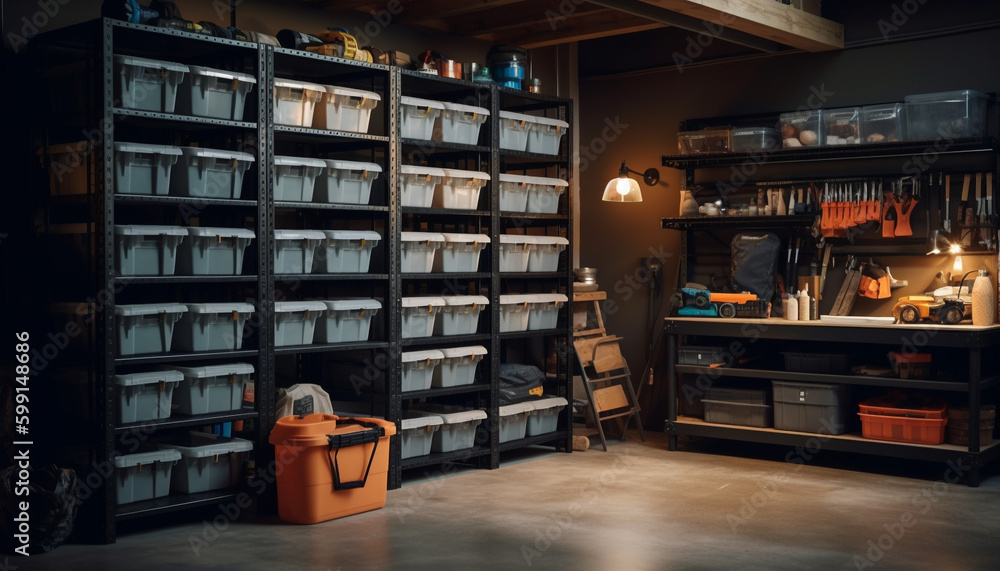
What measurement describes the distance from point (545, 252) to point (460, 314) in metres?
0.93

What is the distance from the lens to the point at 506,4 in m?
6.95

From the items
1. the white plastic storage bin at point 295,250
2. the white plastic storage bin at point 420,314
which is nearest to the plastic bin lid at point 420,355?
the white plastic storage bin at point 420,314

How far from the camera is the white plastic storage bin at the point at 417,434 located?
620cm

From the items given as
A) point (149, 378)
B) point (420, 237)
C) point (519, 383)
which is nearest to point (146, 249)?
point (149, 378)

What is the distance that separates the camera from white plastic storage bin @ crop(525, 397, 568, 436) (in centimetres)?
710

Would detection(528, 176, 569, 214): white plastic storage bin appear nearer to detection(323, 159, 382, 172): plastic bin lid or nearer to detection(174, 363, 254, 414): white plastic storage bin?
detection(323, 159, 382, 172): plastic bin lid

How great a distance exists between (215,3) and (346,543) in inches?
128

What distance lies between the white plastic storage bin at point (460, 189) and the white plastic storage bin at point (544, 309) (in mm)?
860

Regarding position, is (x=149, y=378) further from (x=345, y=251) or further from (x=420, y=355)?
(x=420, y=355)

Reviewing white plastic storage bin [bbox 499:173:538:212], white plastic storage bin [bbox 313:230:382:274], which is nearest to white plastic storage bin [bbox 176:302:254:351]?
white plastic storage bin [bbox 313:230:382:274]

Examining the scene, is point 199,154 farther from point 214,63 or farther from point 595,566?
point 595,566

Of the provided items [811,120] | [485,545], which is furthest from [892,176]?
[485,545]

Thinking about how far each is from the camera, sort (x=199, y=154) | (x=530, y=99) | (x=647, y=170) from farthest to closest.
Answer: (x=647, y=170) < (x=530, y=99) < (x=199, y=154)

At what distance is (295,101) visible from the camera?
5.67 meters
